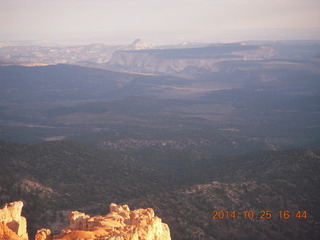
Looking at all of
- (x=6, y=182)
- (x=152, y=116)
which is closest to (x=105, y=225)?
(x=6, y=182)

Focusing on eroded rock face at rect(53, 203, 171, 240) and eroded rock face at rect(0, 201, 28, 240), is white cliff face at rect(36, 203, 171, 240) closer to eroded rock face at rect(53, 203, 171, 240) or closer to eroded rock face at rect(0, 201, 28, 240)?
eroded rock face at rect(53, 203, 171, 240)

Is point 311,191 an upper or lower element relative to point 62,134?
upper

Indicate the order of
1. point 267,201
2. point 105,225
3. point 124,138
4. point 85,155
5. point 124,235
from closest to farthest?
point 124,235
point 105,225
point 267,201
point 85,155
point 124,138

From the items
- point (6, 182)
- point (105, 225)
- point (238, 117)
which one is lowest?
point (238, 117)

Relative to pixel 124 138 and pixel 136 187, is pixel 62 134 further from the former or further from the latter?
pixel 136 187

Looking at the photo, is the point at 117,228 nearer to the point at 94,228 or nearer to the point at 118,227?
the point at 118,227

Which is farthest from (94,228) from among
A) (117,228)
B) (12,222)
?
(12,222)

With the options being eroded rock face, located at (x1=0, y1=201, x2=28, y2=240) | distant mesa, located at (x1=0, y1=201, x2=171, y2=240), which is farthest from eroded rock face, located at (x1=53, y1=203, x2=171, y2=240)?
eroded rock face, located at (x1=0, y1=201, x2=28, y2=240)
